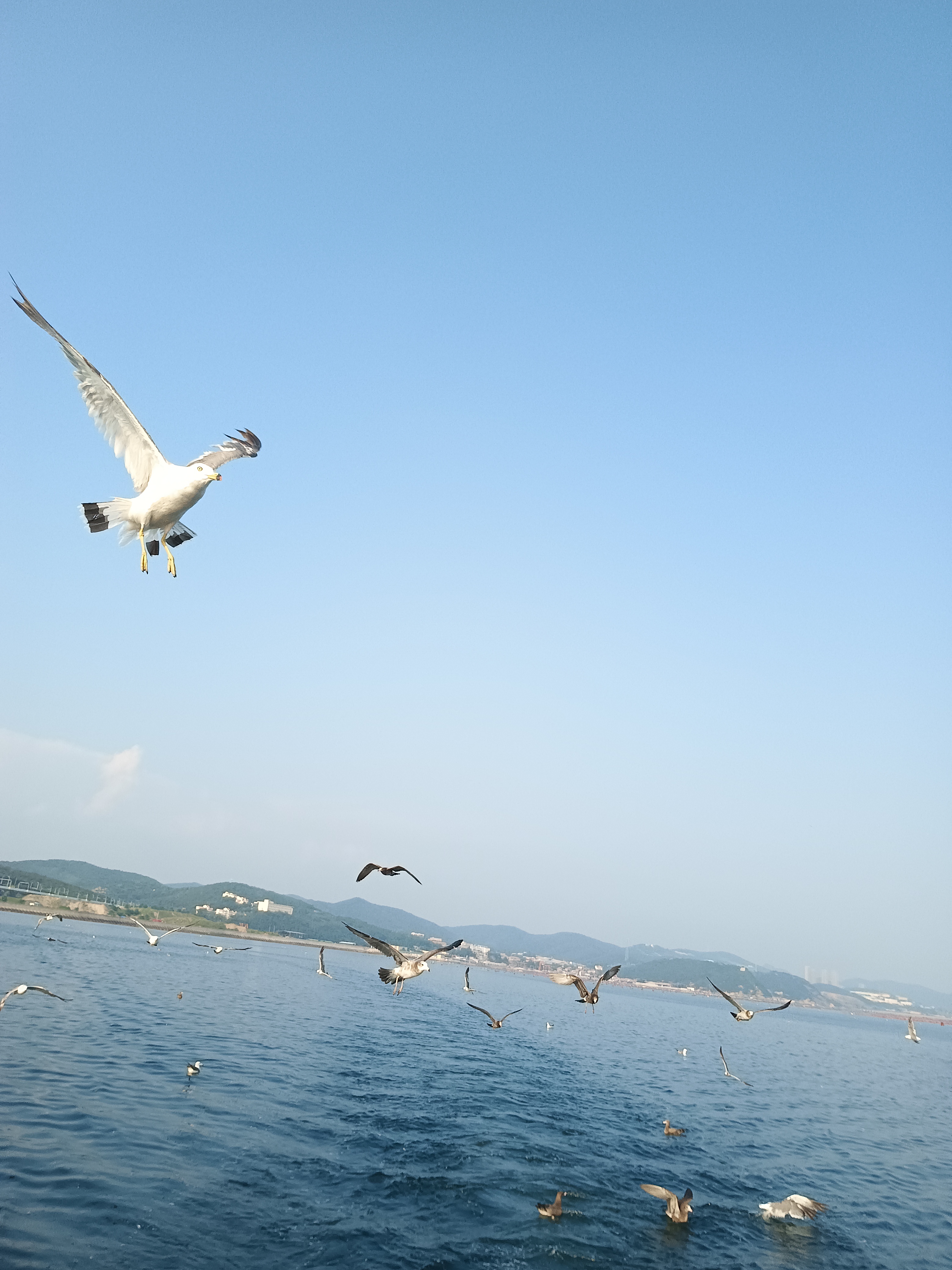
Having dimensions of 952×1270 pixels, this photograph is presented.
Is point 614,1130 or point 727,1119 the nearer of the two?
point 614,1130

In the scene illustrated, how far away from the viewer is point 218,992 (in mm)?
55969

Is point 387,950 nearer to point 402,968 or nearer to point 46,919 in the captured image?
point 402,968

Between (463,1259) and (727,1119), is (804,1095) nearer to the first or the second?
(727,1119)

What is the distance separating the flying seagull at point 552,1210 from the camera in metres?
16.6

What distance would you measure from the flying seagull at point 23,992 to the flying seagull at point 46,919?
1216 cm

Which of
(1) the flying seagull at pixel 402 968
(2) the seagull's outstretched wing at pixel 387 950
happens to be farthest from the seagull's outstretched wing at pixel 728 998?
(1) the flying seagull at pixel 402 968

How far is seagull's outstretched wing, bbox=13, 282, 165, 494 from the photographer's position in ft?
34.3

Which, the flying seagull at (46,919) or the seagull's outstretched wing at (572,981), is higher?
the seagull's outstretched wing at (572,981)

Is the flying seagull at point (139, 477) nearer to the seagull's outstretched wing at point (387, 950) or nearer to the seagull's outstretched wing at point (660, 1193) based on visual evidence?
the seagull's outstretched wing at point (387, 950)

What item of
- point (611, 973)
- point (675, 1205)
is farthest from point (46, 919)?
point (611, 973)

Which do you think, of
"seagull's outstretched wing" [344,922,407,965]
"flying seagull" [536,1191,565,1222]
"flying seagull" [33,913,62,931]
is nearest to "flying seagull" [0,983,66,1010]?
"seagull's outstretched wing" [344,922,407,965]

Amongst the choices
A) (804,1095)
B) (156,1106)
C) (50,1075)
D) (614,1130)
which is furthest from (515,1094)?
(804,1095)

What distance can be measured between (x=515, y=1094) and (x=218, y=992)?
113 ft

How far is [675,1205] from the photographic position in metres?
17.4
